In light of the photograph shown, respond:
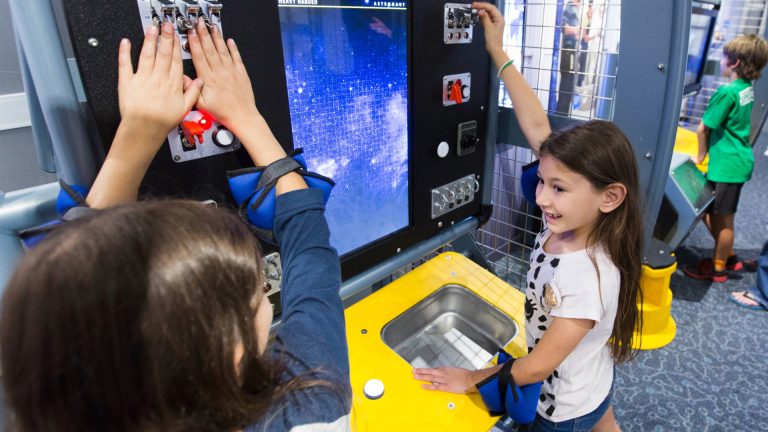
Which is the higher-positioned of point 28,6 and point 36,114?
point 28,6

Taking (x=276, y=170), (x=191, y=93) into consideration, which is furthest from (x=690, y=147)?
(x=191, y=93)

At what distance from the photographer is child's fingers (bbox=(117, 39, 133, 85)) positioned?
727mm

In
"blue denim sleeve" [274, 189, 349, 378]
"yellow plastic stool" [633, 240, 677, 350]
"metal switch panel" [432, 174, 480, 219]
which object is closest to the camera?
"blue denim sleeve" [274, 189, 349, 378]

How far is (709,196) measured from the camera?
2922mm

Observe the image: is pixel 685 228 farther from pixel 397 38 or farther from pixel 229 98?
pixel 229 98

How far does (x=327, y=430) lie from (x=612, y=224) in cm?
86

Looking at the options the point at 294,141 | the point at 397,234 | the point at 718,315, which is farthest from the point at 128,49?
the point at 718,315

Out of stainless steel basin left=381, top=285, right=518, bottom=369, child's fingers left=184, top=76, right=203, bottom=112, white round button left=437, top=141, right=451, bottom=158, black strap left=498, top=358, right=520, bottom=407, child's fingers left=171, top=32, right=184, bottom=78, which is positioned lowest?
stainless steel basin left=381, top=285, right=518, bottom=369

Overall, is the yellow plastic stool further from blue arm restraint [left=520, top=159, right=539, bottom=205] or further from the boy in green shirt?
blue arm restraint [left=520, top=159, right=539, bottom=205]

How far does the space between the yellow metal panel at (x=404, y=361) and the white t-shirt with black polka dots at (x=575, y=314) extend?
14 cm

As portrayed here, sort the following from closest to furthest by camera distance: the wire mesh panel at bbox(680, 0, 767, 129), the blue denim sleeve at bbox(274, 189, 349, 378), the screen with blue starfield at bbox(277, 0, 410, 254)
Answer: the blue denim sleeve at bbox(274, 189, 349, 378) < the screen with blue starfield at bbox(277, 0, 410, 254) < the wire mesh panel at bbox(680, 0, 767, 129)

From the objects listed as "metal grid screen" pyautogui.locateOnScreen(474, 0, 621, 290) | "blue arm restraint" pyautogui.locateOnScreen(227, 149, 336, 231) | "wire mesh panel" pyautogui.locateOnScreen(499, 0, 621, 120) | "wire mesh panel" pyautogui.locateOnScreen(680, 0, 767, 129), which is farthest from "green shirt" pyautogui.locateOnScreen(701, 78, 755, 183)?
"blue arm restraint" pyautogui.locateOnScreen(227, 149, 336, 231)

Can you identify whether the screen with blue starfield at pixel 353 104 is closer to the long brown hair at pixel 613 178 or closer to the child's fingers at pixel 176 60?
the child's fingers at pixel 176 60

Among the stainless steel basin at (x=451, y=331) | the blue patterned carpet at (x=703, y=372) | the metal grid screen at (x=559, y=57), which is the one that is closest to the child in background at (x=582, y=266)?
the stainless steel basin at (x=451, y=331)
